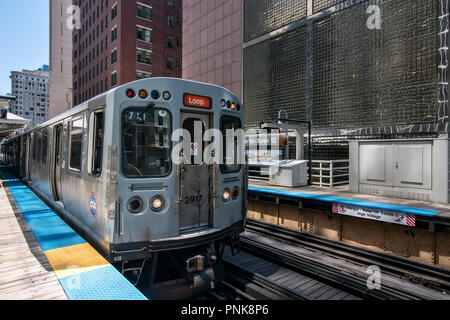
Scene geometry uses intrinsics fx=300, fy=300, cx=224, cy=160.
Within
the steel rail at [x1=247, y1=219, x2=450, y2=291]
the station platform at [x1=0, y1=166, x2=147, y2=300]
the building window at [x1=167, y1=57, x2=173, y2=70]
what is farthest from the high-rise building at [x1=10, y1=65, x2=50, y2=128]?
the station platform at [x1=0, y1=166, x2=147, y2=300]

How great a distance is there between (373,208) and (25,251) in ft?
25.0

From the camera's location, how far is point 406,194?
929 cm

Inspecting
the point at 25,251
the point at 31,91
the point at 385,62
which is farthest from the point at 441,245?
the point at 31,91

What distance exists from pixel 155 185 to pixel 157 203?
0.93ft

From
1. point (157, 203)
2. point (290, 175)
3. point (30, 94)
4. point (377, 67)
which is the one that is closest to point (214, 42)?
point (377, 67)

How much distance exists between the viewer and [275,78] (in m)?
20.8

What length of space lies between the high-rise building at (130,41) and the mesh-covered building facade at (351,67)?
2000cm

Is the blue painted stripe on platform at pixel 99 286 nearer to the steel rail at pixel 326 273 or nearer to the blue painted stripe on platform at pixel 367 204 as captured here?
the steel rail at pixel 326 273

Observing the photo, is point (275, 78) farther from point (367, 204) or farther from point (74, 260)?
point (74, 260)

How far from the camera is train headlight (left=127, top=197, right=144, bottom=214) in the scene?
4498mm

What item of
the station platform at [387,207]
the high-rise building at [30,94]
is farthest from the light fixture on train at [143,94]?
the high-rise building at [30,94]

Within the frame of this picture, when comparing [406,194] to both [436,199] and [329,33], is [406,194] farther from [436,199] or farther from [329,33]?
[329,33]

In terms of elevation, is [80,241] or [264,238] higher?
[80,241]

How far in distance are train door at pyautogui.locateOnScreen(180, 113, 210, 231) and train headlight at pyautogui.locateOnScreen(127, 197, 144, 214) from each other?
2.32 ft
